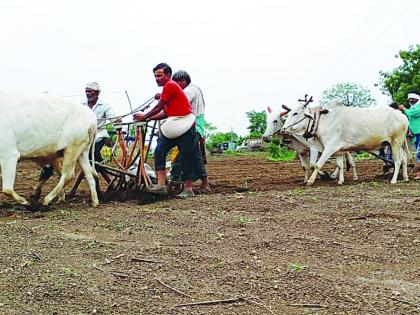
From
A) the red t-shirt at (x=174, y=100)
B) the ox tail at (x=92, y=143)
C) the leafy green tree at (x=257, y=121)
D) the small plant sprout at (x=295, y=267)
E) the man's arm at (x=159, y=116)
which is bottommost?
the small plant sprout at (x=295, y=267)

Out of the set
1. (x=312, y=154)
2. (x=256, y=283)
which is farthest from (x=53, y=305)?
(x=312, y=154)

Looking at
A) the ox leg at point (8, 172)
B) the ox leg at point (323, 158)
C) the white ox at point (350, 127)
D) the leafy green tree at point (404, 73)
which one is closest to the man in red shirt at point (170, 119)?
the ox leg at point (8, 172)

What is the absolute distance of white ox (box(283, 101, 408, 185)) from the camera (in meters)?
10.9

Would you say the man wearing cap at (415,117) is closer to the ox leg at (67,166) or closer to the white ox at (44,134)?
the white ox at (44,134)

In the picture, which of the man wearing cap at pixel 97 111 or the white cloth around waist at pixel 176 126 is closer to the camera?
the white cloth around waist at pixel 176 126

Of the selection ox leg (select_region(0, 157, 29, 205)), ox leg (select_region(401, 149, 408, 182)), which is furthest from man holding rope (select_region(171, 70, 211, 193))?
ox leg (select_region(401, 149, 408, 182))

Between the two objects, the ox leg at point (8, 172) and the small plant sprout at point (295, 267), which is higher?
the ox leg at point (8, 172)

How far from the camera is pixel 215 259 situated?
4.48m

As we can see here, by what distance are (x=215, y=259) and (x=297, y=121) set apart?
686 centimetres

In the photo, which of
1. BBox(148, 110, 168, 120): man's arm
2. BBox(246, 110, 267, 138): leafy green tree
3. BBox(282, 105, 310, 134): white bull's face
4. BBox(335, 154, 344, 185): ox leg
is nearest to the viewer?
BBox(148, 110, 168, 120): man's arm

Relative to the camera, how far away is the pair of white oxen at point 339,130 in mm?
10880

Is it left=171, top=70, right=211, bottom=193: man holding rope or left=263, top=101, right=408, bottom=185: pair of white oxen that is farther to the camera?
left=263, top=101, right=408, bottom=185: pair of white oxen

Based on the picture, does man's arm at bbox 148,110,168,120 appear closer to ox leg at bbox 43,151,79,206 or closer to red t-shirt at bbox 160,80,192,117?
red t-shirt at bbox 160,80,192,117

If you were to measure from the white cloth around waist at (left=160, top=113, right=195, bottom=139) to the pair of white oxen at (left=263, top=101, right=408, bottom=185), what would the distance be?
3.22 m
